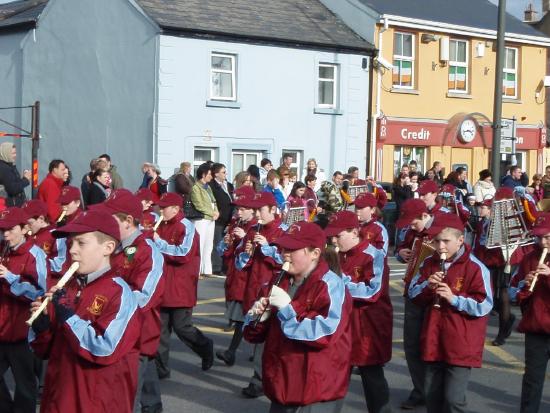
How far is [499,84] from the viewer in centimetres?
2094

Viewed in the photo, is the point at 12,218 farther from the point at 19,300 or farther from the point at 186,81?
the point at 186,81

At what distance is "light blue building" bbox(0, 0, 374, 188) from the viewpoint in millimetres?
26500

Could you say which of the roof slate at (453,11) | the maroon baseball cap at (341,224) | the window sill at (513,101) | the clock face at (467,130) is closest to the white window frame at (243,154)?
the roof slate at (453,11)

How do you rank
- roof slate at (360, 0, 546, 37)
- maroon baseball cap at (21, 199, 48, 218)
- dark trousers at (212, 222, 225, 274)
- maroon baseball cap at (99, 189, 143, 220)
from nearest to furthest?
maroon baseball cap at (99, 189, 143, 220)
maroon baseball cap at (21, 199, 48, 218)
dark trousers at (212, 222, 225, 274)
roof slate at (360, 0, 546, 37)

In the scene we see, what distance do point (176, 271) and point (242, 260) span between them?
797mm

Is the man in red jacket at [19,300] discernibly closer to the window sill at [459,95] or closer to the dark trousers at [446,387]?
the dark trousers at [446,387]

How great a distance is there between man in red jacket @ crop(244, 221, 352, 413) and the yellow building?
24072mm

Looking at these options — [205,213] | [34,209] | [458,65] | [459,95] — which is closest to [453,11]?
[458,65]

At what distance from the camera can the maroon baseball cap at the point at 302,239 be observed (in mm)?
5957

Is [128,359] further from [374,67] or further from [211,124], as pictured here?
[374,67]

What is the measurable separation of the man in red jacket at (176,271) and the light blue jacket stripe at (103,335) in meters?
4.02

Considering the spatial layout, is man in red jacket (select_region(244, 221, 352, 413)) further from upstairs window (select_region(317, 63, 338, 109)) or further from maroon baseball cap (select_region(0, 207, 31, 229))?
upstairs window (select_region(317, 63, 338, 109))

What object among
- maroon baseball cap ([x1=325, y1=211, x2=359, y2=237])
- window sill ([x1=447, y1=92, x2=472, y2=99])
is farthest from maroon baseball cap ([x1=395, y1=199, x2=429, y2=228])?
window sill ([x1=447, y1=92, x2=472, y2=99])

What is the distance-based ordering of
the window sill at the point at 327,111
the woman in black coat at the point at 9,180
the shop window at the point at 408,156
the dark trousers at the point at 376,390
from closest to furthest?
the dark trousers at the point at 376,390, the woman in black coat at the point at 9,180, the window sill at the point at 327,111, the shop window at the point at 408,156
